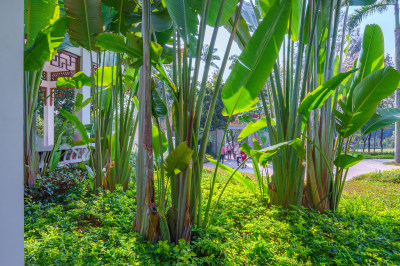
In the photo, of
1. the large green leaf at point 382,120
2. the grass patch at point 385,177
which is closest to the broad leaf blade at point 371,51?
the large green leaf at point 382,120

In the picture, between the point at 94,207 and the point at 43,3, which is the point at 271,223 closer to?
the point at 94,207

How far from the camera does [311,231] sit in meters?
2.16

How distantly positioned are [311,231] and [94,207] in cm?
204

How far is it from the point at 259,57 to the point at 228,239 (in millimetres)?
1412

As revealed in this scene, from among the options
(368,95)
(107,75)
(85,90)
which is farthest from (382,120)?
(85,90)

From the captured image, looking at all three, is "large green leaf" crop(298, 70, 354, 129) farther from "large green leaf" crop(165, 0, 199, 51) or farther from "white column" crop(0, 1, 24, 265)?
"white column" crop(0, 1, 24, 265)

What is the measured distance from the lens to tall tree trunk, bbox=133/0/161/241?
178 centimetres

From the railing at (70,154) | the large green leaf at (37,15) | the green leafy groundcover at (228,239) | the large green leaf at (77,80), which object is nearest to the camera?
the green leafy groundcover at (228,239)

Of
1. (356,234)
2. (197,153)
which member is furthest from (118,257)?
(356,234)

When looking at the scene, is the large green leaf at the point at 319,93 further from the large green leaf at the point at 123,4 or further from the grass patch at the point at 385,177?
the grass patch at the point at 385,177

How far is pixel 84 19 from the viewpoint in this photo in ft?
9.04

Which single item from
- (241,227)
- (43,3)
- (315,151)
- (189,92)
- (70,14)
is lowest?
(241,227)

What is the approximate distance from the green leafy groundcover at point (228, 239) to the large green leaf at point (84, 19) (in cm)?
182

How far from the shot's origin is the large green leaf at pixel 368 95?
2.24m
